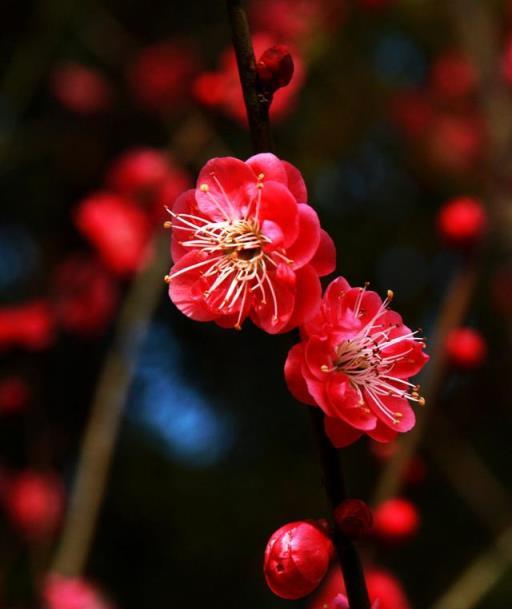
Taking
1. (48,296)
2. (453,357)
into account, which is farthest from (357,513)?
(48,296)

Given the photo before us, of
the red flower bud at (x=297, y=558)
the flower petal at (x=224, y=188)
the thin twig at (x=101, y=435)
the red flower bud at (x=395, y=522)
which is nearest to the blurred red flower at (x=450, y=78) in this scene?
the thin twig at (x=101, y=435)

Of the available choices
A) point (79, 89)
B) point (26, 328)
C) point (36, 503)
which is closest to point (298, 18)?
point (79, 89)

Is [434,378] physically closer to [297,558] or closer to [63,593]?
[297,558]

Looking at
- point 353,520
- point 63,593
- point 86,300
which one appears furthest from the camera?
point 86,300

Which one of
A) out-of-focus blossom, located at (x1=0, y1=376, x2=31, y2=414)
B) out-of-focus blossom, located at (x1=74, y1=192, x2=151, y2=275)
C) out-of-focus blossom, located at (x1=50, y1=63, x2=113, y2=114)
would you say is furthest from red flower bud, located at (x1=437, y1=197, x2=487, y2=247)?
out-of-focus blossom, located at (x1=50, y1=63, x2=113, y2=114)

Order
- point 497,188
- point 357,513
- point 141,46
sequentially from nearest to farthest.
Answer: point 357,513 → point 497,188 → point 141,46

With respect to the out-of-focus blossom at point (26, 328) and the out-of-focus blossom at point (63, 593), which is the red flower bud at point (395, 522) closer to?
the out-of-focus blossom at point (63, 593)

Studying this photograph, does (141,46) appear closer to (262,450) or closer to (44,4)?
(44,4)
